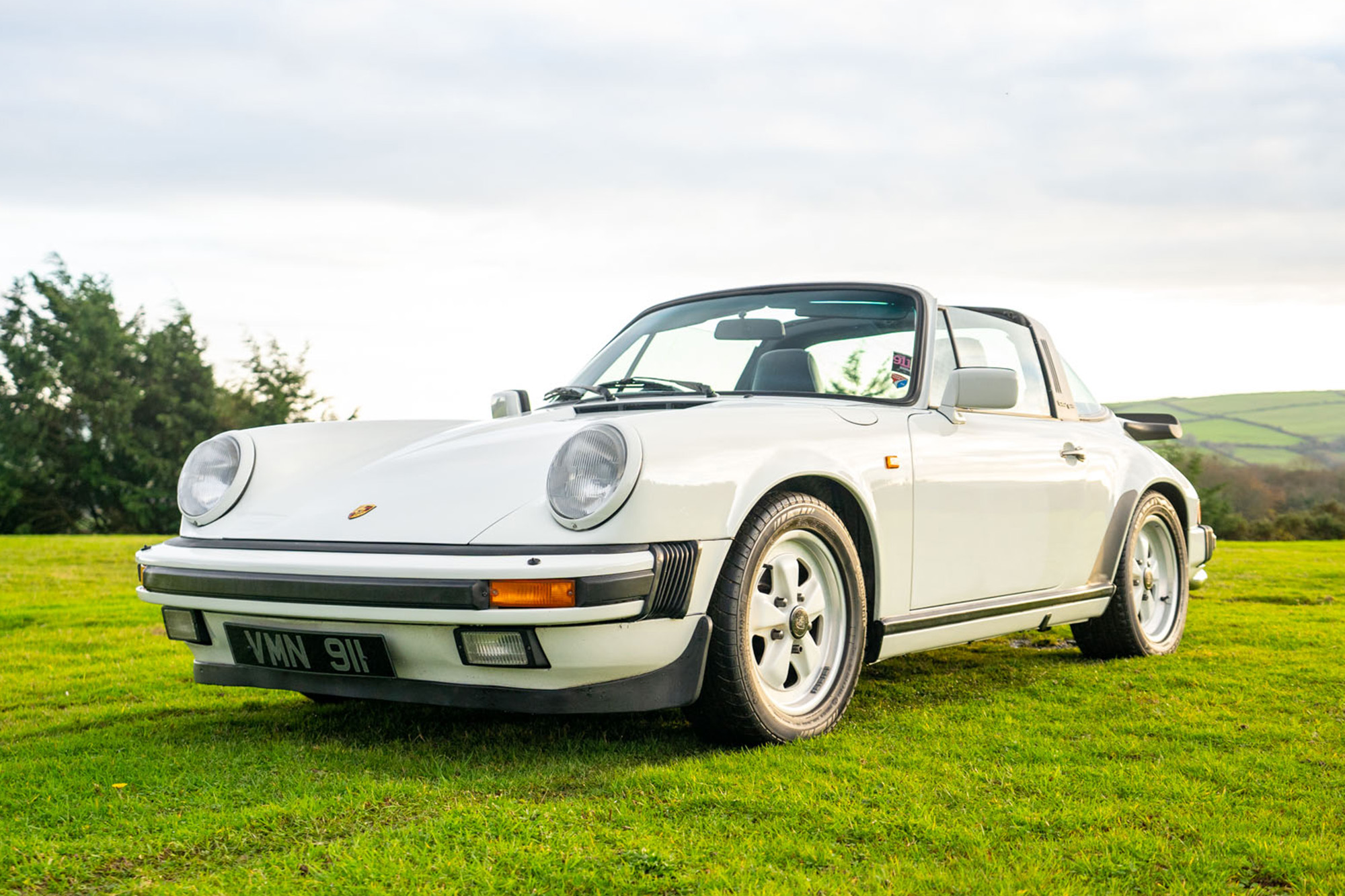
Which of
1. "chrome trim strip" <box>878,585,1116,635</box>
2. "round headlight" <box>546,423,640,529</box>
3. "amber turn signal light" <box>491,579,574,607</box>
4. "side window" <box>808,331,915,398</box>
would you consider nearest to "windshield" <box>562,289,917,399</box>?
"side window" <box>808,331,915,398</box>

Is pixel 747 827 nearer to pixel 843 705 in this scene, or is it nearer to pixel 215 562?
pixel 843 705

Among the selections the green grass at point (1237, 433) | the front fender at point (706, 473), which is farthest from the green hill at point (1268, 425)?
the front fender at point (706, 473)

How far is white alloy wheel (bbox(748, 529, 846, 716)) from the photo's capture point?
3.77 meters

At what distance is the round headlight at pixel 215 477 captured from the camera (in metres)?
4.09

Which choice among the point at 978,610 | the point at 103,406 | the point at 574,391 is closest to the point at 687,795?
the point at 978,610

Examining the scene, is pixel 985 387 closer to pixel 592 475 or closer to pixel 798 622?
pixel 798 622

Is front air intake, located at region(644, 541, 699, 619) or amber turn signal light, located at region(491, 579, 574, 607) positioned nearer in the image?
amber turn signal light, located at region(491, 579, 574, 607)

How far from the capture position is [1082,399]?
20.0 feet

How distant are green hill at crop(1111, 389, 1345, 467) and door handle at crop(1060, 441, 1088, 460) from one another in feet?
136

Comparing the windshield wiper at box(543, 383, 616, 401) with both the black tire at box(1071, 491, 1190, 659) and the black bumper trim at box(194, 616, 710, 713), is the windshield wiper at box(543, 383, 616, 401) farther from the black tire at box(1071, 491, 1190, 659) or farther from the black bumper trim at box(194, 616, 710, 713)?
the black tire at box(1071, 491, 1190, 659)

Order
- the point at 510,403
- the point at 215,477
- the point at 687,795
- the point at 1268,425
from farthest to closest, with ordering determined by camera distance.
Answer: the point at 1268,425
the point at 510,403
the point at 215,477
the point at 687,795

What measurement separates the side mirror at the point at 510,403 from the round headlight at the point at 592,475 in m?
2.01

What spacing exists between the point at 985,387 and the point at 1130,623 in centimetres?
187

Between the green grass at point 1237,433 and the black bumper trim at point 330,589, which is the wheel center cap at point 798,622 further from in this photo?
the green grass at point 1237,433
